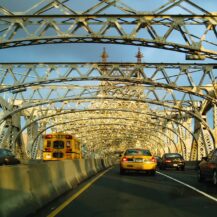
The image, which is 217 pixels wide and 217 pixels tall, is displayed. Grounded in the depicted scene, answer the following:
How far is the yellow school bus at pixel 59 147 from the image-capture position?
1443 inches

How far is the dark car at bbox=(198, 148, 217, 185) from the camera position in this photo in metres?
18.9

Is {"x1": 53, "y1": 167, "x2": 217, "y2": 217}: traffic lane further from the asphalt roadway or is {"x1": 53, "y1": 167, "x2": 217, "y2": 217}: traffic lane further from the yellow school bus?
the yellow school bus

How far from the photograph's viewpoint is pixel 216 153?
1938cm

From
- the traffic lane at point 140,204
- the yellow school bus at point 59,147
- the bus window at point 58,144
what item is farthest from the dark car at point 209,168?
the bus window at point 58,144

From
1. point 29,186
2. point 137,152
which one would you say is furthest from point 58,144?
point 29,186

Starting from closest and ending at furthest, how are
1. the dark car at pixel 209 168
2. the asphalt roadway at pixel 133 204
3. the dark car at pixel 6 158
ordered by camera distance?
1. the asphalt roadway at pixel 133 204
2. the dark car at pixel 209 168
3. the dark car at pixel 6 158

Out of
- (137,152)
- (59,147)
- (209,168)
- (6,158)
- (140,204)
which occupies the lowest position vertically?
(140,204)

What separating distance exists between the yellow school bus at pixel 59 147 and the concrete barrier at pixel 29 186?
68.0ft

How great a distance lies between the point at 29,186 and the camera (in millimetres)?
10422

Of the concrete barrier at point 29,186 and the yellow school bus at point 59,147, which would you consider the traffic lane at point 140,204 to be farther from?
the yellow school bus at point 59,147

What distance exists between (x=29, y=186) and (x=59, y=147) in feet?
86.6

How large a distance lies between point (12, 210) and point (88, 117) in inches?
2295

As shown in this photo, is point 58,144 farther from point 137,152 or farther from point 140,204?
point 140,204

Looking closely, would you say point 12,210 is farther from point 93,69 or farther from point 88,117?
point 88,117
